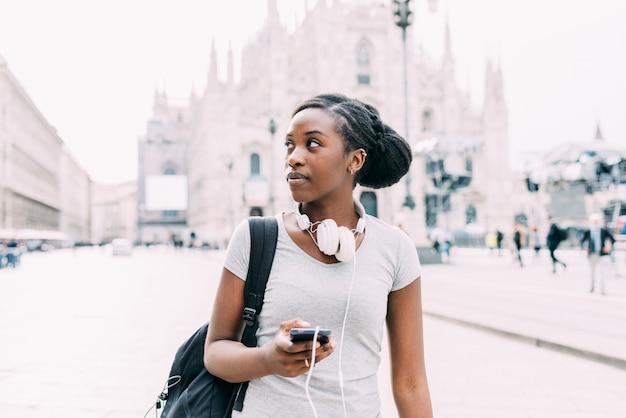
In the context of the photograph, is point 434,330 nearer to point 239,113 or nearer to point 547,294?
point 547,294

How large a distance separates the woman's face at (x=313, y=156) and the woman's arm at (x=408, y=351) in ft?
1.21

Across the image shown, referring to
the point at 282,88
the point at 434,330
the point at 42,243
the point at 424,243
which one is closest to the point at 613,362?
the point at 434,330

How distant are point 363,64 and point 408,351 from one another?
46.7 m

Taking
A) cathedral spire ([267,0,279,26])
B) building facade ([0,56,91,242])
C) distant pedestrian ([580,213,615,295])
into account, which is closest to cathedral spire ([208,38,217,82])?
cathedral spire ([267,0,279,26])

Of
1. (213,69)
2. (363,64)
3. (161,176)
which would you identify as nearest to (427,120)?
(363,64)

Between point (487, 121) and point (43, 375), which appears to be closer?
point (43, 375)

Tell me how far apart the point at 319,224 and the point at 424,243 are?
19417 millimetres

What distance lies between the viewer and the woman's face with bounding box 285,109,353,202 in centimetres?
144

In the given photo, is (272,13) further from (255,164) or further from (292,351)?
(292,351)

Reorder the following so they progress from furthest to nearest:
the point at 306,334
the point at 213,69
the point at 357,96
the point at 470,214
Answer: the point at 213,69, the point at 470,214, the point at 357,96, the point at 306,334

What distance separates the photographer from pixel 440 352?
18.4 ft

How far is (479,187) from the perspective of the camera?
45.9 meters

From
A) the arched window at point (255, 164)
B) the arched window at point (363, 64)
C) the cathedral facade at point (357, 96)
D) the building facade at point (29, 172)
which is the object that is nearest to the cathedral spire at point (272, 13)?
Answer: the cathedral facade at point (357, 96)

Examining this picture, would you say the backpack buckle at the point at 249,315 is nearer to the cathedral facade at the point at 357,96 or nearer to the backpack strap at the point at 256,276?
the backpack strap at the point at 256,276
